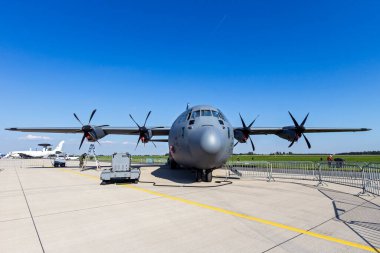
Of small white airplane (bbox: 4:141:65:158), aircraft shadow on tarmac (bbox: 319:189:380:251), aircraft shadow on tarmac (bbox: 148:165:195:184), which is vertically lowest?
aircraft shadow on tarmac (bbox: 319:189:380:251)

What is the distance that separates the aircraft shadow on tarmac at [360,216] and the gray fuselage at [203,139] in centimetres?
514

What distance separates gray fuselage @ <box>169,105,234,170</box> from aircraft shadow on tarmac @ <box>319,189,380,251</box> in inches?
202

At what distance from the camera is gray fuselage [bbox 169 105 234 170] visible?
10625 millimetres

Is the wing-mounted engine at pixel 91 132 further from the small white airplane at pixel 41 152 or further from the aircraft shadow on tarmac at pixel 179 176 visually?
the small white airplane at pixel 41 152

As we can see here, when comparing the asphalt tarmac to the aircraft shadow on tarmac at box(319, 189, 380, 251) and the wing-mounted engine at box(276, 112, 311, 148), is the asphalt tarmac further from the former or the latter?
the wing-mounted engine at box(276, 112, 311, 148)

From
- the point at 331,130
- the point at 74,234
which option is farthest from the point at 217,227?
the point at 331,130

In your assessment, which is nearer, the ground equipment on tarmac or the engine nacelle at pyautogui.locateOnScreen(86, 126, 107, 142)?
the ground equipment on tarmac

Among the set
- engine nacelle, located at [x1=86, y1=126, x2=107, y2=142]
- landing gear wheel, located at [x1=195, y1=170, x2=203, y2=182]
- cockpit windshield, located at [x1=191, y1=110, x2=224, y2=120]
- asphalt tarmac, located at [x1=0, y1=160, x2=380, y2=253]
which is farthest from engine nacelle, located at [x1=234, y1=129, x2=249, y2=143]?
engine nacelle, located at [x1=86, y1=126, x2=107, y2=142]

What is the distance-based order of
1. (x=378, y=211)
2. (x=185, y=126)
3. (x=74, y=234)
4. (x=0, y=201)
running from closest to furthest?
1. (x=74, y=234)
2. (x=378, y=211)
3. (x=0, y=201)
4. (x=185, y=126)

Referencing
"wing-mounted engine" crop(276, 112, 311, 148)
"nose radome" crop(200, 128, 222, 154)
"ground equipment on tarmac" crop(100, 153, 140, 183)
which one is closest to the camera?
"nose radome" crop(200, 128, 222, 154)

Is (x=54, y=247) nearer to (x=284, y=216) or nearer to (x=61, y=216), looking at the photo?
(x=61, y=216)

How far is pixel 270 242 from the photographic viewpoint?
4465 millimetres

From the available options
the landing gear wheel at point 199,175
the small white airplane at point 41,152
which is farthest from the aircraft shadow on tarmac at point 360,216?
the small white airplane at point 41,152

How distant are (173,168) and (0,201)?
1570 centimetres
